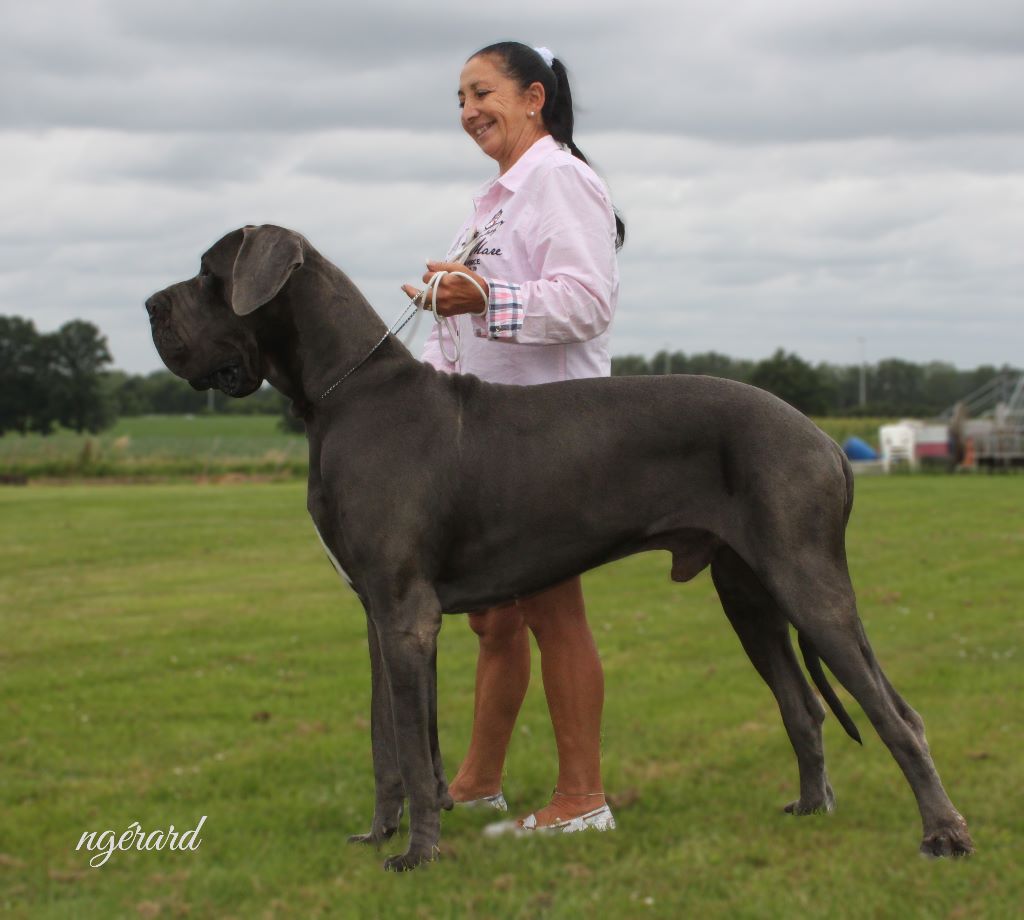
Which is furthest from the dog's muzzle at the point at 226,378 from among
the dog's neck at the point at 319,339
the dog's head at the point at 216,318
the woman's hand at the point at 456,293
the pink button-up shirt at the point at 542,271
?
the pink button-up shirt at the point at 542,271

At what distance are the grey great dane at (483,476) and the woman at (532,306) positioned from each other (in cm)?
30

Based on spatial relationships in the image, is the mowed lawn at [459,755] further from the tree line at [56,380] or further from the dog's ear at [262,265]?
the tree line at [56,380]

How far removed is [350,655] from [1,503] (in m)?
24.1

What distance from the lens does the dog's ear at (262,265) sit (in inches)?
157

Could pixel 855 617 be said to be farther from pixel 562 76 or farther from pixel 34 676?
pixel 34 676

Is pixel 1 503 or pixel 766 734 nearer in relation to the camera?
pixel 766 734

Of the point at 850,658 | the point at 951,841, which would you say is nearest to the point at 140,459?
the point at 850,658

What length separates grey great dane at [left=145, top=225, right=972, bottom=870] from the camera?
13.4 ft

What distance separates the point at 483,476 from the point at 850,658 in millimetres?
1318

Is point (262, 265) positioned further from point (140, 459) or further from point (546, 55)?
point (140, 459)

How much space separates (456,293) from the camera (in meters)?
4.37

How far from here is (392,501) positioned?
4.10 metres

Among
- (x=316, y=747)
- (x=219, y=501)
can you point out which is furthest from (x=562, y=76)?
(x=219, y=501)

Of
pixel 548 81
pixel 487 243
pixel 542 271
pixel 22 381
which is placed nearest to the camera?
pixel 542 271
